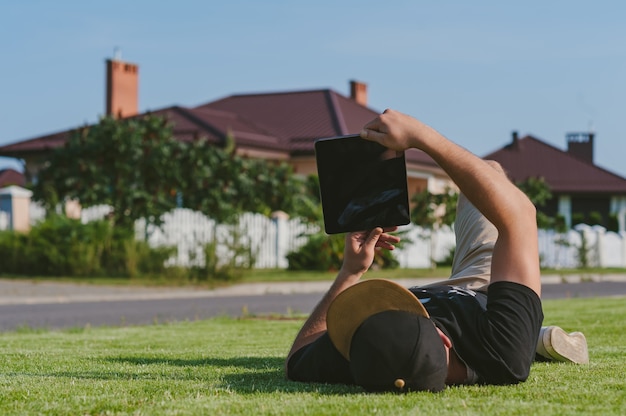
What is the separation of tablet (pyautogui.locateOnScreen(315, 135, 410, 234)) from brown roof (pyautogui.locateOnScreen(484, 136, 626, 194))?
49.1 meters

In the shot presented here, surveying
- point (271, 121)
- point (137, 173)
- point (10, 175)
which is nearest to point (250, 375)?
point (137, 173)

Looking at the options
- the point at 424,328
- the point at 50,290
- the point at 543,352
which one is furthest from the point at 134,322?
the point at 424,328

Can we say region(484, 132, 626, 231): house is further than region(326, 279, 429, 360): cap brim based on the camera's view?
Yes

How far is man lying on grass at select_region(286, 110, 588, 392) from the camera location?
4086 mm

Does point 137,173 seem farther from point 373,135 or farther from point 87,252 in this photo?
point 373,135

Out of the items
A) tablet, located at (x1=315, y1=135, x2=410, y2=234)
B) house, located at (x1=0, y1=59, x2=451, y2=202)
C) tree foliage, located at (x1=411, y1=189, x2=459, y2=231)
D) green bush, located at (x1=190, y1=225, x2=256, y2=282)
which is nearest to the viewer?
tablet, located at (x1=315, y1=135, x2=410, y2=234)

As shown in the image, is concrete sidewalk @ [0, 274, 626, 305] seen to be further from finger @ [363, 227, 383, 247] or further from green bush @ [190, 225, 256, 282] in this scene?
finger @ [363, 227, 383, 247]

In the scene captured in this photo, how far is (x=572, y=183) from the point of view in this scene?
5447 centimetres

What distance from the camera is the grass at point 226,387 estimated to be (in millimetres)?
3881

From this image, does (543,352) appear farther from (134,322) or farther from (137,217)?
(137,217)

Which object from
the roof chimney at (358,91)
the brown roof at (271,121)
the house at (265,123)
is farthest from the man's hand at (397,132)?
the roof chimney at (358,91)

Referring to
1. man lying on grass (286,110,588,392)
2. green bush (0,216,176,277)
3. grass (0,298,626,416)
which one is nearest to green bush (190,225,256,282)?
green bush (0,216,176,277)

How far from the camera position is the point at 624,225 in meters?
55.3

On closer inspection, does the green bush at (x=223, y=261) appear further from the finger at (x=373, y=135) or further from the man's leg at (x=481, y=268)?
the finger at (x=373, y=135)
